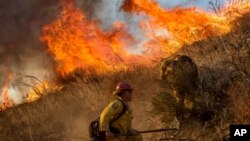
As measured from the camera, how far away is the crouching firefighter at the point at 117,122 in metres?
10.1

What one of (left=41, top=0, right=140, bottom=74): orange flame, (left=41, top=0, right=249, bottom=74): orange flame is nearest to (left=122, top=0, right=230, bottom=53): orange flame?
(left=41, top=0, right=249, bottom=74): orange flame

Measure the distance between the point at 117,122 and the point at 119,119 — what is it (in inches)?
2.9

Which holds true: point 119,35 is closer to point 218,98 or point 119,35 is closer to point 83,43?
point 83,43

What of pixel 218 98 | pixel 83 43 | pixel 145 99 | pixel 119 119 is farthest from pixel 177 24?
pixel 119 119

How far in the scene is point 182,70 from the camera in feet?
42.4

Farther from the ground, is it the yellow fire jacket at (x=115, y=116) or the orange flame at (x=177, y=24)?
the orange flame at (x=177, y=24)

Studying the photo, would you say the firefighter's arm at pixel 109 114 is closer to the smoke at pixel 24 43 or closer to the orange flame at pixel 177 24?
the orange flame at pixel 177 24

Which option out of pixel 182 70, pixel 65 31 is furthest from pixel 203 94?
pixel 65 31

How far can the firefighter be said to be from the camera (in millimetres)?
10117

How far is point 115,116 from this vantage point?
33.4 feet

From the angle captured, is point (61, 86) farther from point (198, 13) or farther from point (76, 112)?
point (198, 13)

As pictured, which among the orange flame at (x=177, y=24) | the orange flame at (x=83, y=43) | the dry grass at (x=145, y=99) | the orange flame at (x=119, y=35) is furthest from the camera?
→ the orange flame at (x=83, y=43)

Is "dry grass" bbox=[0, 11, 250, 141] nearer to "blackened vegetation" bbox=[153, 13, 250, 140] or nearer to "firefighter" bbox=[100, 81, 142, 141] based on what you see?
"blackened vegetation" bbox=[153, 13, 250, 140]

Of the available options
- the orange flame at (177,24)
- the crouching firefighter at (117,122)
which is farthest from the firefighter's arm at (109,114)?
the orange flame at (177,24)
